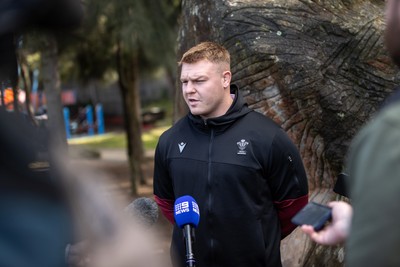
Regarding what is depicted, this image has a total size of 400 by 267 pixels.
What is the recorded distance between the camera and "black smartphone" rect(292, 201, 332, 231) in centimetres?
202

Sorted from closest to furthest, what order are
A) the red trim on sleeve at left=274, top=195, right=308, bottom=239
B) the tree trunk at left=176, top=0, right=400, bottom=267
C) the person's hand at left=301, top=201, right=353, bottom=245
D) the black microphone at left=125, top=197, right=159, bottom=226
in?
the person's hand at left=301, top=201, right=353, bottom=245
the black microphone at left=125, top=197, right=159, bottom=226
the red trim on sleeve at left=274, top=195, right=308, bottom=239
the tree trunk at left=176, top=0, right=400, bottom=267

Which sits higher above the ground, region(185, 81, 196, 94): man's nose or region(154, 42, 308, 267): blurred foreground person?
region(185, 81, 196, 94): man's nose

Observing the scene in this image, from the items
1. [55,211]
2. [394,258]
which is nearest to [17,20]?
[55,211]

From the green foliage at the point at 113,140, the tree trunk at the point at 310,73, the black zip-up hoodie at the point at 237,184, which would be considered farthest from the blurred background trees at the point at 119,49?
the green foliage at the point at 113,140

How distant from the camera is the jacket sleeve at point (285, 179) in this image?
338cm

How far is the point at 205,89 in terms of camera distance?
3482 mm

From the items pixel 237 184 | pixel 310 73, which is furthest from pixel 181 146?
pixel 310 73

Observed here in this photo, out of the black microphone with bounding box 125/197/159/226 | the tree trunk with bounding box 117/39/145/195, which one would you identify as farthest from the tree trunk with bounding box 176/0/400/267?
the tree trunk with bounding box 117/39/145/195

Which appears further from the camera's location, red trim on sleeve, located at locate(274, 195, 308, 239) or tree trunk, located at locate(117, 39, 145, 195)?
tree trunk, located at locate(117, 39, 145, 195)

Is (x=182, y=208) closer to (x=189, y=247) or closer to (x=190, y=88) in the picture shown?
(x=189, y=247)

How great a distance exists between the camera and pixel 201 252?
11.0 feet

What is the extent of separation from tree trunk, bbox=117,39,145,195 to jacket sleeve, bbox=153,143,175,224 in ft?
25.1

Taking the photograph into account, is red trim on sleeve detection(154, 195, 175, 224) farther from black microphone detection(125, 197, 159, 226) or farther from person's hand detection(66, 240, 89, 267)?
person's hand detection(66, 240, 89, 267)

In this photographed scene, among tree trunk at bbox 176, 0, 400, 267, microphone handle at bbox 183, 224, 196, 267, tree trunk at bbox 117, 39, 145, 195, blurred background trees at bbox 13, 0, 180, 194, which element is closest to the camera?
microphone handle at bbox 183, 224, 196, 267
